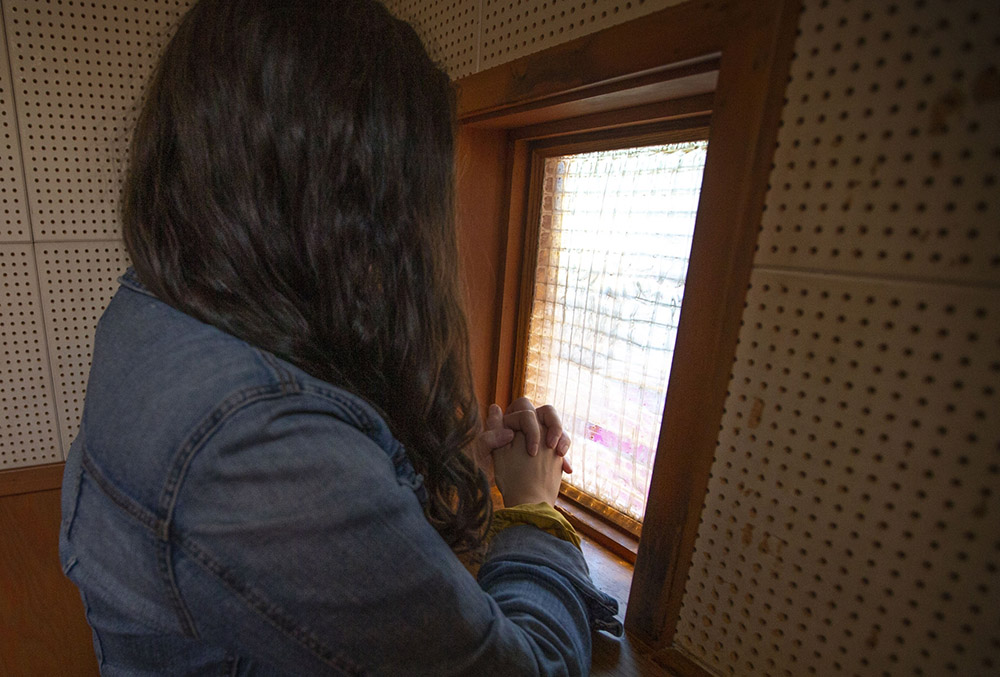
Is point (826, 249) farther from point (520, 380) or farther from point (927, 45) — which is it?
point (520, 380)

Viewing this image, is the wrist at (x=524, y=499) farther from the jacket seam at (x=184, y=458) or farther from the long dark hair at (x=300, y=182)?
the jacket seam at (x=184, y=458)

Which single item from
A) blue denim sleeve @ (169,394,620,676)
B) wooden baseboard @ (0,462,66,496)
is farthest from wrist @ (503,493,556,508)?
wooden baseboard @ (0,462,66,496)

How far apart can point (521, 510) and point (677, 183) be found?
73cm

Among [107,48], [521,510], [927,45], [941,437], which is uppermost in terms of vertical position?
[107,48]

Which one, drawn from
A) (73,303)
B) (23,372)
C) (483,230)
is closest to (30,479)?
(23,372)

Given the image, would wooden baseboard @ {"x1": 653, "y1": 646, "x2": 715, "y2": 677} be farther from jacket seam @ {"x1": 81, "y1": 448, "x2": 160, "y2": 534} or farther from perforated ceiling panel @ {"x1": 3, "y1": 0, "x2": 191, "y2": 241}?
perforated ceiling panel @ {"x1": 3, "y1": 0, "x2": 191, "y2": 241}

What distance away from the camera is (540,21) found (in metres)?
0.95

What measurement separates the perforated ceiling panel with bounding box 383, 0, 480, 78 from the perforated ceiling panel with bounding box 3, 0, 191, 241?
2.44ft

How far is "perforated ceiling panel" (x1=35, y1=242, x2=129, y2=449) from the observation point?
1.49 metres

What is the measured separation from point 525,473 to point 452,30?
3.45ft

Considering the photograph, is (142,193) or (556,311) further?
(556,311)

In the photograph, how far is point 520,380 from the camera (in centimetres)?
149


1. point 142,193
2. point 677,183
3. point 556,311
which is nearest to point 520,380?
point 556,311

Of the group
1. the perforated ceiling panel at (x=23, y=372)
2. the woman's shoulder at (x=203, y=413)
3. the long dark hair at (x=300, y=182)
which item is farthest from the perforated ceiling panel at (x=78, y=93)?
the woman's shoulder at (x=203, y=413)
